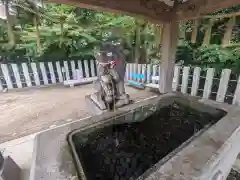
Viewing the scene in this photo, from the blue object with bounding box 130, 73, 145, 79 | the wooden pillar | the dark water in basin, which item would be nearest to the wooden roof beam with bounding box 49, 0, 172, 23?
the wooden pillar

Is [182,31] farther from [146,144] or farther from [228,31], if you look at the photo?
[146,144]

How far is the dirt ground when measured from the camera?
2.39 meters

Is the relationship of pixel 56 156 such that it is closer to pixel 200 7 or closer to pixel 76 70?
pixel 200 7

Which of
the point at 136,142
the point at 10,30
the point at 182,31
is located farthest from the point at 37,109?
the point at 182,31

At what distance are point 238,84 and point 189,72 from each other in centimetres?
82

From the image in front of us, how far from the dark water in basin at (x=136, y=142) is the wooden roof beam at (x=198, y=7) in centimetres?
133

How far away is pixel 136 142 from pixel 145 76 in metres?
2.90

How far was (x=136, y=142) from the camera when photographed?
1.34 meters

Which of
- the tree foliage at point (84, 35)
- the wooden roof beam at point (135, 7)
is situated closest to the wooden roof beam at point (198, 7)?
the wooden roof beam at point (135, 7)

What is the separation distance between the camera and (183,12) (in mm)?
2318

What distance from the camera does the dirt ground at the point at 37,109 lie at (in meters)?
2.39

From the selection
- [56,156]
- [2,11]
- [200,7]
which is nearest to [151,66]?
[200,7]

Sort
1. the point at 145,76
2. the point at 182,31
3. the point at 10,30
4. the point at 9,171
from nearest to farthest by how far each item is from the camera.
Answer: the point at 9,171 < the point at 182,31 < the point at 10,30 < the point at 145,76

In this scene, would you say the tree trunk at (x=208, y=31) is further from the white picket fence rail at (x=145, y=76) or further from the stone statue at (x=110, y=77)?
the stone statue at (x=110, y=77)
